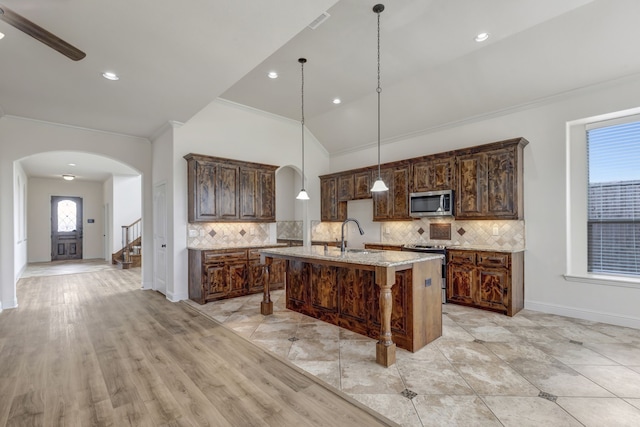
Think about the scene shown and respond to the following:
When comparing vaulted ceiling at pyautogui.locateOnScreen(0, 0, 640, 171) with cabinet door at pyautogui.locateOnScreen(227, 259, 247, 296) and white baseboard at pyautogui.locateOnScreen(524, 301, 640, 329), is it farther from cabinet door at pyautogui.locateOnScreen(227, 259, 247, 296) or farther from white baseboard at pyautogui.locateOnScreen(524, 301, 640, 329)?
white baseboard at pyautogui.locateOnScreen(524, 301, 640, 329)

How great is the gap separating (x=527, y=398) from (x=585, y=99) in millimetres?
3960

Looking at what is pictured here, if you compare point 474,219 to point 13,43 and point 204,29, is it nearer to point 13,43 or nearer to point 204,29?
point 204,29

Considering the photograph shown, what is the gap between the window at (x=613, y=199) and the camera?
12.9ft

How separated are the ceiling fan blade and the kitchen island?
2808 mm

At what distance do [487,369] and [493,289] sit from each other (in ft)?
6.27

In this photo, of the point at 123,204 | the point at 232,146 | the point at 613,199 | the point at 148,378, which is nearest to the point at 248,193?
the point at 232,146

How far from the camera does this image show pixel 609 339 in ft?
11.0

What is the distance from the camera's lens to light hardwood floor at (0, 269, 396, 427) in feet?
6.92

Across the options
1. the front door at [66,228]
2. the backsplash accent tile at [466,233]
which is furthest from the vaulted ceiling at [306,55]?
the front door at [66,228]

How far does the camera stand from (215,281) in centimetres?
503

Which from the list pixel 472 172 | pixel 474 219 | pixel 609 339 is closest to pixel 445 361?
pixel 609 339

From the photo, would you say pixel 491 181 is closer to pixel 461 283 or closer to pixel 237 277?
pixel 461 283

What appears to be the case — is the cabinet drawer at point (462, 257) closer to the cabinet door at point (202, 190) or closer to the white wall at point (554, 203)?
the white wall at point (554, 203)

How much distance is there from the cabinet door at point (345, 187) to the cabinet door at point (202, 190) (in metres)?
2.73
